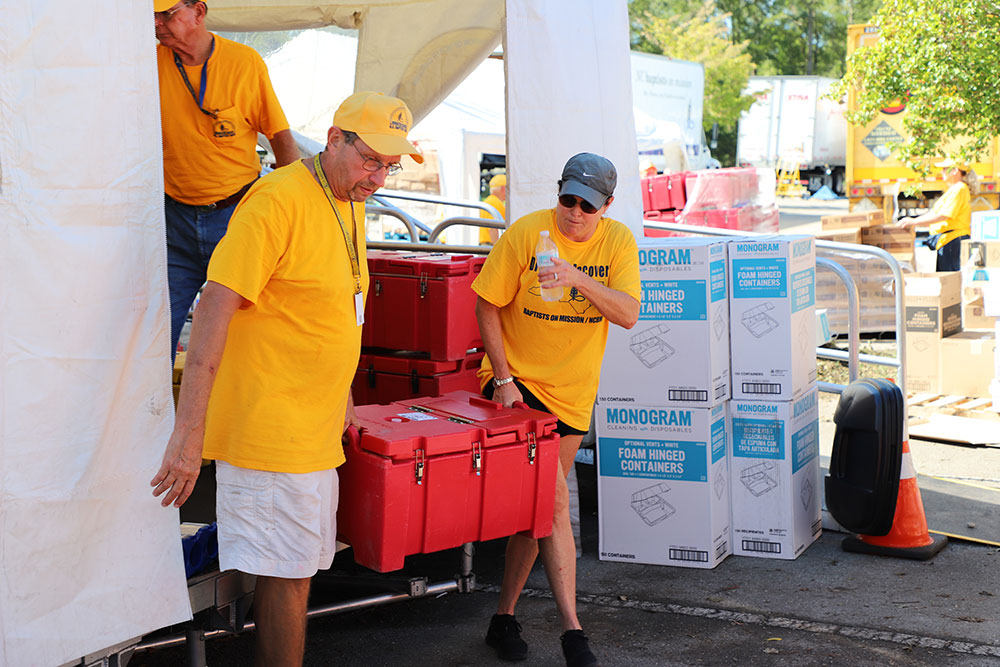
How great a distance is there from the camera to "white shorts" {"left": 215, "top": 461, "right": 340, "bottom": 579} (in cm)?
332

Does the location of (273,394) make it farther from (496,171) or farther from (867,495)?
(496,171)

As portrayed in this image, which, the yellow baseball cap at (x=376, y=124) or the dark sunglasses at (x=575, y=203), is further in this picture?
the dark sunglasses at (x=575, y=203)

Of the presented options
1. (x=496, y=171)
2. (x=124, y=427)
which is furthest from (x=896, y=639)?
(x=496, y=171)

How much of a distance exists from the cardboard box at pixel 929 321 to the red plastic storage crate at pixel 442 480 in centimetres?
583

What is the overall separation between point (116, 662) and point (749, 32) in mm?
59338

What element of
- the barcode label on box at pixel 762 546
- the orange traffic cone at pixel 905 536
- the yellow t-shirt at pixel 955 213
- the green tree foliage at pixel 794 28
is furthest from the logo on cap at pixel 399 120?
the green tree foliage at pixel 794 28

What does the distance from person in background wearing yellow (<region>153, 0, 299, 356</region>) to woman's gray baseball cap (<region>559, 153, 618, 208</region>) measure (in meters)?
1.13

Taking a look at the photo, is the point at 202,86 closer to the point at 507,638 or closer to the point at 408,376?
the point at 408,376

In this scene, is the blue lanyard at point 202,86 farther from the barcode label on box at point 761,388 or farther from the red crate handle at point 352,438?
the barcode label on box at point 761,388

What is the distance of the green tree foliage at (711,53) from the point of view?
44.8 meters

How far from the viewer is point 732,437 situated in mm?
5496

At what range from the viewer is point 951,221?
13164 mm

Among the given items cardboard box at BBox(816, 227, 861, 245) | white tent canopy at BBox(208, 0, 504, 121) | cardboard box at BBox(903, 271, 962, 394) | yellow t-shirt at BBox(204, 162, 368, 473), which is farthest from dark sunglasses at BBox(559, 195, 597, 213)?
cardboard box at BBox(816, 227, 861, 245)

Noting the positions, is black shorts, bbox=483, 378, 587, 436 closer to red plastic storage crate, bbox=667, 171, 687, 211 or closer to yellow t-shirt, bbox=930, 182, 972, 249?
yellow t-shirt, bbox=930, 182, 972, 249
